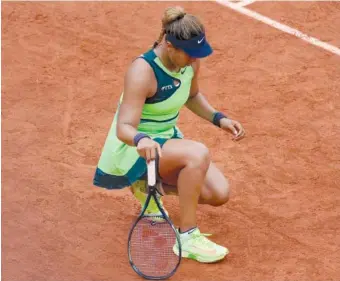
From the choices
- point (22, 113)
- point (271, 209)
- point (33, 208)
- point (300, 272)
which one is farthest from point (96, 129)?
point (300, 272)

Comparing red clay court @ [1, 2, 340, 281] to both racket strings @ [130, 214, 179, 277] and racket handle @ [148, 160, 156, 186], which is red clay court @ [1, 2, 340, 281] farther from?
racket handle @ [148, 160, 156, 186]

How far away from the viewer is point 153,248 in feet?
24.2

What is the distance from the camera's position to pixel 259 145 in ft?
29.0

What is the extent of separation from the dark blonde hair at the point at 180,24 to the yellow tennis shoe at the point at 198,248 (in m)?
1.37

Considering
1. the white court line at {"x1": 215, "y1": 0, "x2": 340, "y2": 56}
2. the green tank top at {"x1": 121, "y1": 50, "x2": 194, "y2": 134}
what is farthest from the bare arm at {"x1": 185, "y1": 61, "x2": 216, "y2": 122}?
the white court line at {"x1": 215, "y1": 0, "x2": 340, "y2": 56}

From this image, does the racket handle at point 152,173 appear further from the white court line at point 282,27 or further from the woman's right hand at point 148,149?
the white court line at point 282,27

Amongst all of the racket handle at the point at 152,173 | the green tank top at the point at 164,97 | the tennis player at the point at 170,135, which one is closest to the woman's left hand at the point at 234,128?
the tennis player at the point at 170,135

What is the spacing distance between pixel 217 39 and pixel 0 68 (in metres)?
2.17

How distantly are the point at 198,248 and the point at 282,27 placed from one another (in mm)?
3982

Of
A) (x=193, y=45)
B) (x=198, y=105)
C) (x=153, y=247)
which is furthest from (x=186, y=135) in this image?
(x=193, y=45)

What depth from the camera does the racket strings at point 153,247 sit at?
285 inches

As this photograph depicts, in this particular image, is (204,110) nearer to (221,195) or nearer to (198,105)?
(198,105)

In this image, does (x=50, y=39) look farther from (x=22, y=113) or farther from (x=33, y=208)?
Answer: (x=33, y=208)

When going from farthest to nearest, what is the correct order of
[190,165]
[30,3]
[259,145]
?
[30,3] → [259,145] → [190,165]
